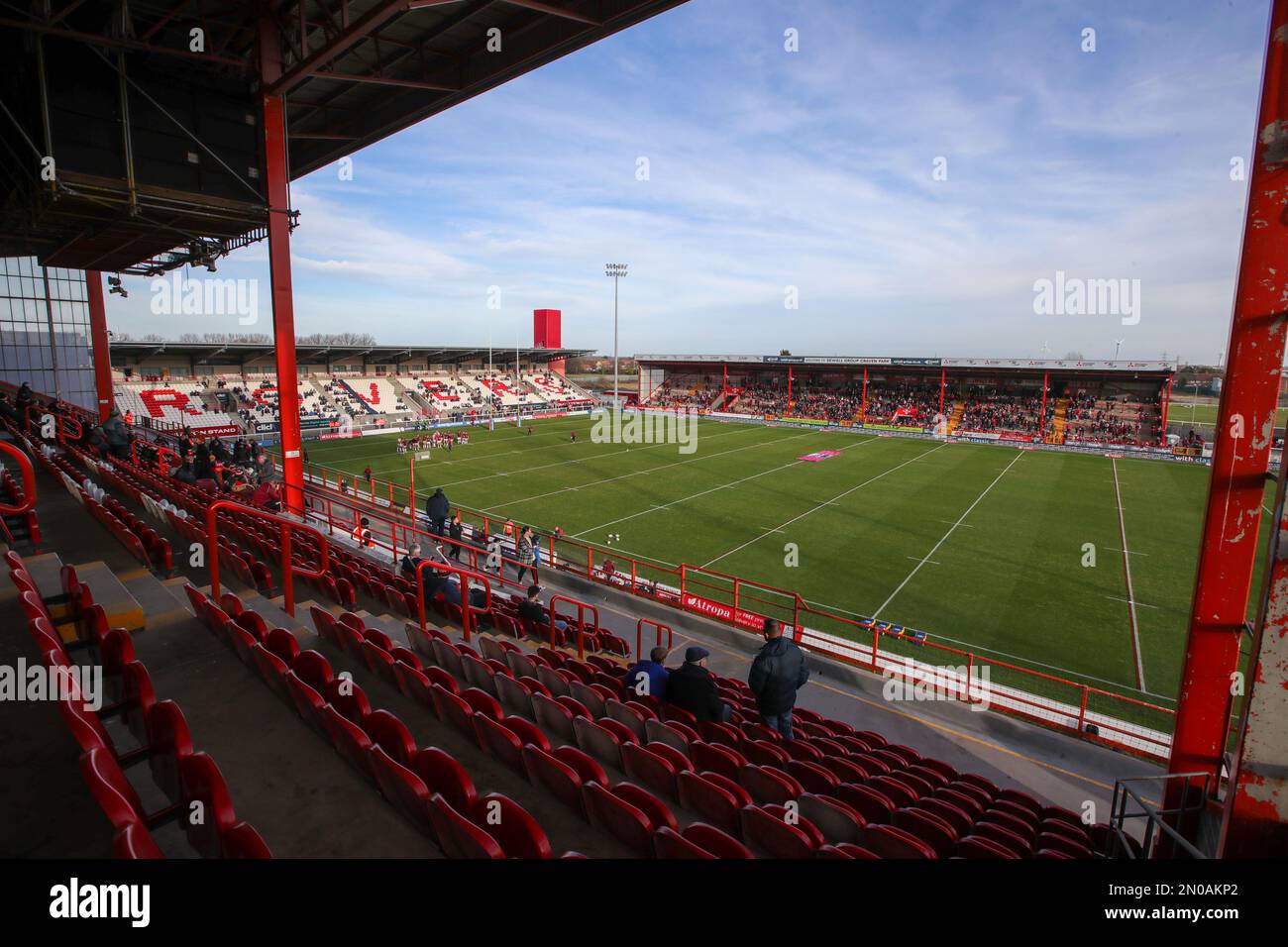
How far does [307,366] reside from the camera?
54750 mm

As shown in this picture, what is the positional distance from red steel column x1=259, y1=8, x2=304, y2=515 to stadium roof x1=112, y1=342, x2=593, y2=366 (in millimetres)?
25130

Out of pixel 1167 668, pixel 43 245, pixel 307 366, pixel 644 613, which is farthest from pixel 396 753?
pixel 307 366

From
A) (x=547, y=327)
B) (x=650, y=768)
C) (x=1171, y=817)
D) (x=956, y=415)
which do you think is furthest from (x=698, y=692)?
(x=547, y=327)

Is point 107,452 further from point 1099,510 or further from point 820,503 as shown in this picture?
point 1099,510

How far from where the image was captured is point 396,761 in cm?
347

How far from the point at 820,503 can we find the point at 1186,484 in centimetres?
2069

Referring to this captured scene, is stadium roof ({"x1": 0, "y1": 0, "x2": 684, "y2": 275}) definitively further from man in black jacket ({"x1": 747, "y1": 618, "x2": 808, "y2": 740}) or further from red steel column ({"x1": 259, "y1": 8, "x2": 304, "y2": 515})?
man in black jacket ({"x1": 747, "y1": 618, "x2": 808, "y2": 740})

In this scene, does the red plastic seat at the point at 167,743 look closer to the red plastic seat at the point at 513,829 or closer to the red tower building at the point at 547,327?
the red plastic seat at the point at 513,829

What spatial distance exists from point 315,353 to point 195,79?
43927 mm

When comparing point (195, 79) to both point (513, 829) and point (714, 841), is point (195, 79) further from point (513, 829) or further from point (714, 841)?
point (714, 841)

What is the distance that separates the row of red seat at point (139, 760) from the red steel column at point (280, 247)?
10485mm

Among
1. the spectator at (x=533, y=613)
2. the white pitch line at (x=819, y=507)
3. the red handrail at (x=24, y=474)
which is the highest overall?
the red handrail at (x=24, y=474)

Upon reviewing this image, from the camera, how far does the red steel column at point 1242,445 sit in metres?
4.03

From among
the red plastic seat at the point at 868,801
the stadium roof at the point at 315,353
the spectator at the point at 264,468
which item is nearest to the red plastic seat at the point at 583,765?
the red plastic seat at the point at 868,801
